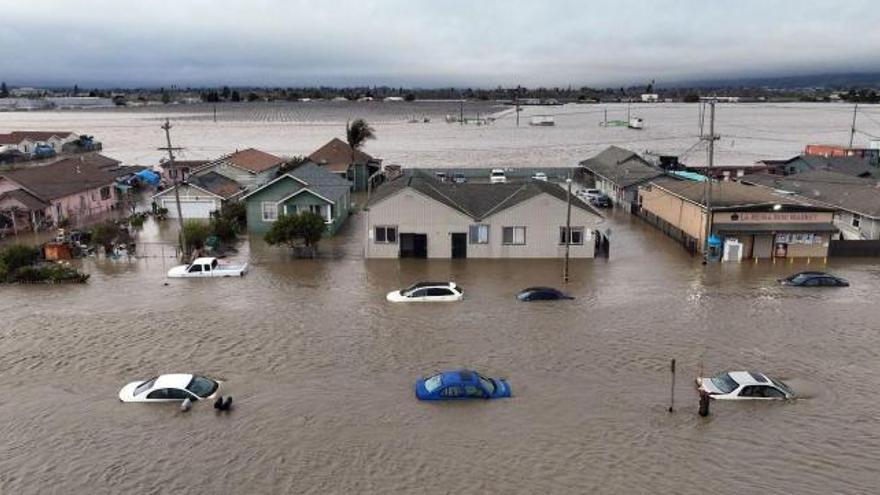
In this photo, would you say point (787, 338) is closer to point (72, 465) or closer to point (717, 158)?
point (72, 465)

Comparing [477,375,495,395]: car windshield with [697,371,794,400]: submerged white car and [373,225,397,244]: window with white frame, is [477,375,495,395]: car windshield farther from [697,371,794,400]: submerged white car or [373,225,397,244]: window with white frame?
[373,225,397,244]: window with white frame

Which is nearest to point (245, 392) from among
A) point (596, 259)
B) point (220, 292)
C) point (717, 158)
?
point (220, 292)

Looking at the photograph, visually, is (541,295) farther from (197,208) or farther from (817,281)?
(197,208)

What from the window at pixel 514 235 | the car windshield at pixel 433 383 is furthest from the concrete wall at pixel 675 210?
the car windshield at pixel 433 383

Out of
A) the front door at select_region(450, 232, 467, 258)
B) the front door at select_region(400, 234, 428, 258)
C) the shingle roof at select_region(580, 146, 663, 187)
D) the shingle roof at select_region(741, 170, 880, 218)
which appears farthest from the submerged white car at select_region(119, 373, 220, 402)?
the shingle roof at select_region(580, 146, 663, 187)

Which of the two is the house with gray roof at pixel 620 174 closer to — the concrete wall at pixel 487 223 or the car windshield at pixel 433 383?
the concrete wall at pixel 487 223
